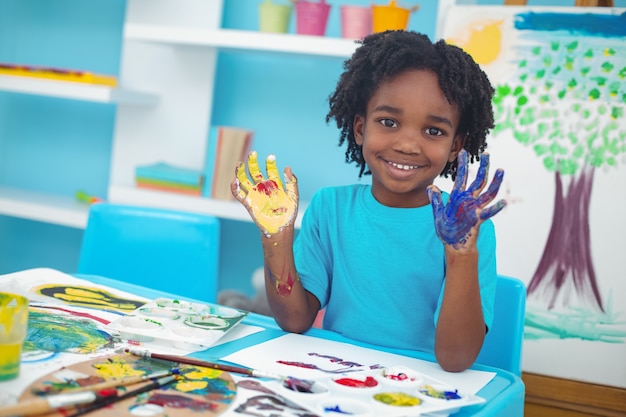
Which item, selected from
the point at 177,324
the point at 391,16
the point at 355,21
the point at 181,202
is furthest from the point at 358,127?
the point at 181,202

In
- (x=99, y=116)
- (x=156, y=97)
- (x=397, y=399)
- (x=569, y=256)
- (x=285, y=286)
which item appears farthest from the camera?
(x=99, y=116)

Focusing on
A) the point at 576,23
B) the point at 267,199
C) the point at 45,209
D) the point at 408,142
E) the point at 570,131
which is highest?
the point at 576,23

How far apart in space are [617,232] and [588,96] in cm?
37

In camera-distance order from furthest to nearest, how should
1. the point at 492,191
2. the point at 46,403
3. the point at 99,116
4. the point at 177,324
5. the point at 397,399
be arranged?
1. the point at 99,116
2. the point at 177,324
3. the point at 492,191
4. the point at 397,399
5. the point at 46,403

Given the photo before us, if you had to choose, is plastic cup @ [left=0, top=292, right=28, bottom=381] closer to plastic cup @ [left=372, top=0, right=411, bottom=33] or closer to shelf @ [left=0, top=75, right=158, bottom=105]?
plastic cup @ [left=372, top=0, right=411, bottom=33]

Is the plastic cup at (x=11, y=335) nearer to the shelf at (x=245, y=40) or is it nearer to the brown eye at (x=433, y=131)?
the brown eye at (x=433, y=131)

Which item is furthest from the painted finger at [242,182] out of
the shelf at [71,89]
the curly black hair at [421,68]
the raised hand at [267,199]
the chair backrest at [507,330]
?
the shelf at [71,89]

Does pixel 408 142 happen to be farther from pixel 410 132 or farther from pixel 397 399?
pixel 397 399

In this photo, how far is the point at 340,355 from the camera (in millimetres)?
1037

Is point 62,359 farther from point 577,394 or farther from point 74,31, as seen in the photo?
point 74,31

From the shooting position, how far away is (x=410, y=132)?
1.19 meters

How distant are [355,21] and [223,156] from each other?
0.57 m

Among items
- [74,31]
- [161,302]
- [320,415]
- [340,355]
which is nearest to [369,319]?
[340,355]

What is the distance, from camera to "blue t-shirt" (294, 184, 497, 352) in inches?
47.5
